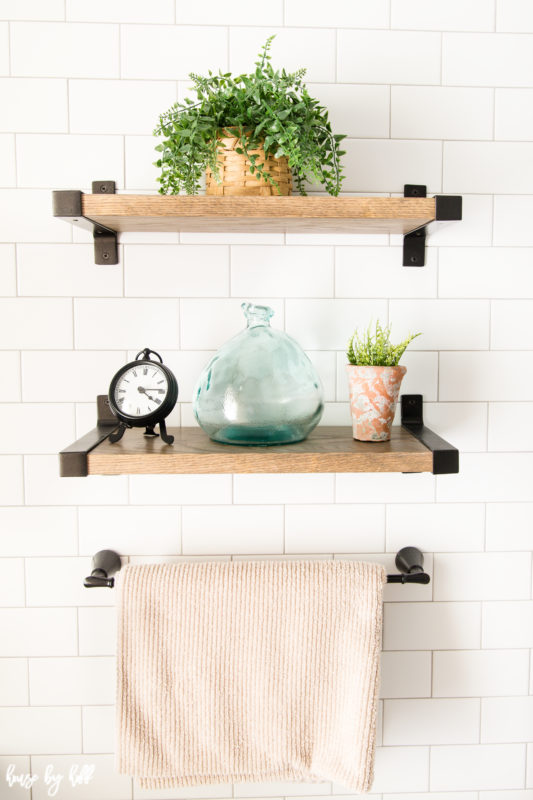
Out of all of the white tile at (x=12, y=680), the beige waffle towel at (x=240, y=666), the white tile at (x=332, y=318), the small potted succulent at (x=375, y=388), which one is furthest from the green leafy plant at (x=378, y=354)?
the white tile at (x=12, y=680)

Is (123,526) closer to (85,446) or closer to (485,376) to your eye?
(85,446)

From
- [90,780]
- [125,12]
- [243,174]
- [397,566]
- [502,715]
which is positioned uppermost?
[125,12]

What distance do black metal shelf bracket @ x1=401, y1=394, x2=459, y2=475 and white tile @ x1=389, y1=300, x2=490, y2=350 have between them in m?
0.10

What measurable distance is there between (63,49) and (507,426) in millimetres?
963

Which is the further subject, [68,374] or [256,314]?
[68,374]

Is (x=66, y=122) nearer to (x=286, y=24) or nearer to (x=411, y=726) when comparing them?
(x=286, y=24)

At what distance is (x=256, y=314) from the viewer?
3.21 feet

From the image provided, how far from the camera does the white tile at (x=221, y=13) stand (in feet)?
3.40

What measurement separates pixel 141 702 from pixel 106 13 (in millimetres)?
1094

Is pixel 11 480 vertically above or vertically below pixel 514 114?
below

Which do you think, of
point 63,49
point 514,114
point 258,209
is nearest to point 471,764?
point 258,209

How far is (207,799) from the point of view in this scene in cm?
113

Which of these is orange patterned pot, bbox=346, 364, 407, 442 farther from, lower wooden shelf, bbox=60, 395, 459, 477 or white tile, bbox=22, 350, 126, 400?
white tile, bbox=22, 350, 126, 400

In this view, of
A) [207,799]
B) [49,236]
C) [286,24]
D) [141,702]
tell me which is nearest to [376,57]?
[286,24]
